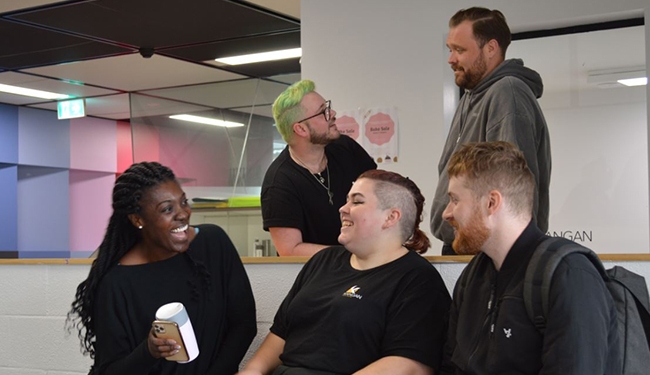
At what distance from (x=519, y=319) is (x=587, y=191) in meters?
Answer: 2.57

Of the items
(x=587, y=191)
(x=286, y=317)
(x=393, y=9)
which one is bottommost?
(x=286, y=317)

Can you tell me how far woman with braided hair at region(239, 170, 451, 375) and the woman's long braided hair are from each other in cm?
53

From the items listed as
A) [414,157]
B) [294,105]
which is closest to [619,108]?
[414,157]

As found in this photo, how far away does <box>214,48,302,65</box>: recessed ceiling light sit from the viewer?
6.82m

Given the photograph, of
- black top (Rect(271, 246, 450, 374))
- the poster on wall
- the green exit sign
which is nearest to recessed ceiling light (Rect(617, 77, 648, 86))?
the poster on wall

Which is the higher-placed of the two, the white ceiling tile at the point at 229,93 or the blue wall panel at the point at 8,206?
the white ceiling tile at the point at 229,93

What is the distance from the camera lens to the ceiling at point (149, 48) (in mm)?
5512

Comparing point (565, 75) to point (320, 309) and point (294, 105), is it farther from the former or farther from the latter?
point (320, 309)

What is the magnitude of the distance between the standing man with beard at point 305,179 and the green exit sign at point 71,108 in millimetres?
6756

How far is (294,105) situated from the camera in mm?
3229

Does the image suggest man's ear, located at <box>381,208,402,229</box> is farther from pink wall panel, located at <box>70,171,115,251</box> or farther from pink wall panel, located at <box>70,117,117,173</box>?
pink wall panel, located at <box>70,171,115,251</box>

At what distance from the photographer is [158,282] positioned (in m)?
2.69

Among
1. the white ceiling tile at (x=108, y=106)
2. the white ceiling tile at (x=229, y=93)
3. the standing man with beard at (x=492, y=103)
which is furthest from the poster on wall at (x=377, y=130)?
the white ceiling tile at (x=108, y=106)

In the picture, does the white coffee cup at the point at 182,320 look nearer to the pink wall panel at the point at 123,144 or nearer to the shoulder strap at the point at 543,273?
the shoulder strap at the point at 543,273
